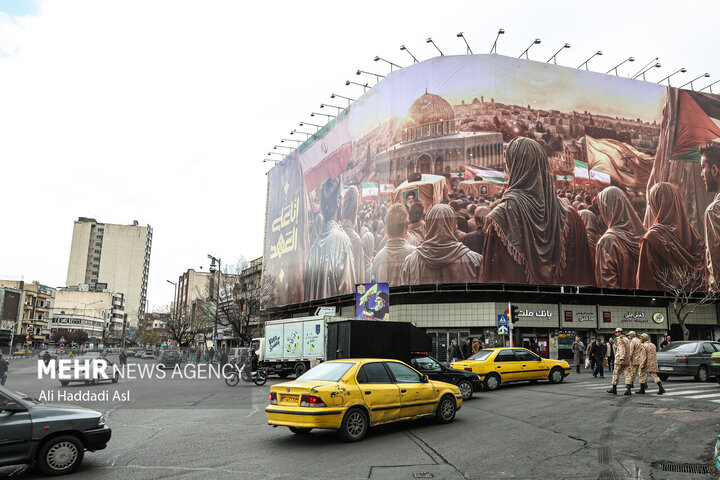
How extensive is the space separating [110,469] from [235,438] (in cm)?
264

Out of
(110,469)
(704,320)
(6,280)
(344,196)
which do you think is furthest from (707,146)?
(6,280)

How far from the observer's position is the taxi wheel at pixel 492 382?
712 inches

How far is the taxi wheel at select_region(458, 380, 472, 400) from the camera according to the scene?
15516 millimetres

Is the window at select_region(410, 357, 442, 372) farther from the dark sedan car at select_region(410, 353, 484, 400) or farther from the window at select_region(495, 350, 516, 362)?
the window at select_region(495, 350, 516, 362)

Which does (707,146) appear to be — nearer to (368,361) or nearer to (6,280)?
(368,361)

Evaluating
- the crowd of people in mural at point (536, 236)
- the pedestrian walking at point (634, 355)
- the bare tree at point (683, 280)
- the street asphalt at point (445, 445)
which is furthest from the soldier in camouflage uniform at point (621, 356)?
the bare tree at point (683, 280)

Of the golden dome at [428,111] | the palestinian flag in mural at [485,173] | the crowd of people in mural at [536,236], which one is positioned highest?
the golden dome at [428,111]

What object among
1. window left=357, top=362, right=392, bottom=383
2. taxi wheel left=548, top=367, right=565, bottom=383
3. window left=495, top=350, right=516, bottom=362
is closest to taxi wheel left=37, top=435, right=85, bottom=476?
window left=357, top=362, right=392, bottom=383

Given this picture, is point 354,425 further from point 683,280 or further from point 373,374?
point 683,280

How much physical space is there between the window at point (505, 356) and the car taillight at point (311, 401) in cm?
1129

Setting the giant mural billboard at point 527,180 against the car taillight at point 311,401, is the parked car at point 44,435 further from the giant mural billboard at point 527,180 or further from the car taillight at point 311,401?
the giant mural billboard at point 527,180

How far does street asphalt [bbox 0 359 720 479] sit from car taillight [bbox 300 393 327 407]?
2.18ft

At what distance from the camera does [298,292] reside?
5781 centimetres

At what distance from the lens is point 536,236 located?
39438 mm
